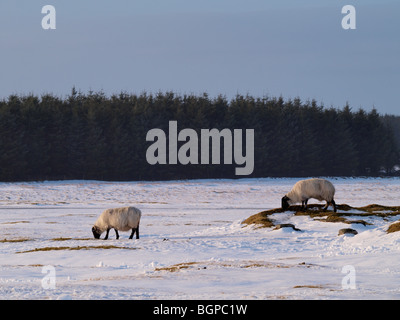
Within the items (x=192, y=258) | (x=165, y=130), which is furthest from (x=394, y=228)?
(x=165, y=130)

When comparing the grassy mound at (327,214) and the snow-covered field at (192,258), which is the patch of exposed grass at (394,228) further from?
the grassy mound at (327,214)

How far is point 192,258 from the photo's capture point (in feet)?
65.0

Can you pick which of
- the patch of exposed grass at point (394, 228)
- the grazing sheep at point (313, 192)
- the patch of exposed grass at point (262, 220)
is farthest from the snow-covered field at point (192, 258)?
the grazing sheep at point (313, 192)

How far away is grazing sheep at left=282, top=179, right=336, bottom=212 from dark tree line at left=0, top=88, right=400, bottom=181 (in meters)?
45.0

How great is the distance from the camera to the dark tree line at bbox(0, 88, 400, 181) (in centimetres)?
7214

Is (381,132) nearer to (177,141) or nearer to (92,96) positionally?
(177,141)

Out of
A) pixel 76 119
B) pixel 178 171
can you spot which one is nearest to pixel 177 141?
pixel 178 171

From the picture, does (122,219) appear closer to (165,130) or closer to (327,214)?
(327,214)

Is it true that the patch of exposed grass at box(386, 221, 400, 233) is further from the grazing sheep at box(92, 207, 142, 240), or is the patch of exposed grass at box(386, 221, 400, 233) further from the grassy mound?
the grazing sheep at box(92, 207, 142, 240)

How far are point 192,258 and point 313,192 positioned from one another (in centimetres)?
1159

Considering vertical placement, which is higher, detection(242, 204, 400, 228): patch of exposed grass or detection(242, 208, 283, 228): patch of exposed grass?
detection(242, 204, 400, 228): patch of exposed grass

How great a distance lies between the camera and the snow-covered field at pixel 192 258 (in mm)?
12586

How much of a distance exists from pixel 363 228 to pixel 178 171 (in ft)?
172

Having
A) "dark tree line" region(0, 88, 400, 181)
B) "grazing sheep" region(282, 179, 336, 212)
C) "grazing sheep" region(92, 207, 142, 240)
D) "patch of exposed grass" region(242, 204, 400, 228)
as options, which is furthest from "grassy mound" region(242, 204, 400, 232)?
"dark tree line" region(0, 88, 400, 181)
